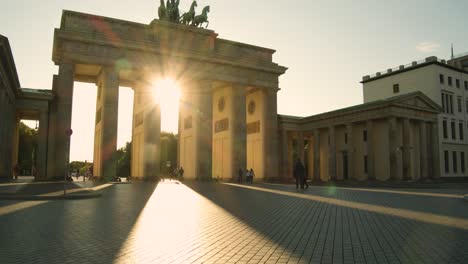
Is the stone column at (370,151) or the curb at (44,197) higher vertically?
the stone column at (370,151)

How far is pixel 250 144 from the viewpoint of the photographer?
50.3 meters

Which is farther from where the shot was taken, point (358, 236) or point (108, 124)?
point (108, 124)

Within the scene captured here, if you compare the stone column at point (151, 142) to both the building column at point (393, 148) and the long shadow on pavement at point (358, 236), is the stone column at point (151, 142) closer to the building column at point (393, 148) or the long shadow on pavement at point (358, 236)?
the building column at point (393, 148)

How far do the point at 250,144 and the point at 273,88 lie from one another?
25.1 feet

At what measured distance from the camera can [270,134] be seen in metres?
47.0

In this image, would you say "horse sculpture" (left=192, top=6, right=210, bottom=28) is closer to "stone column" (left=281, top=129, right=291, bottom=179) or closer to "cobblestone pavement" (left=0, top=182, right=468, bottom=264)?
"stone column" (left=281, top=129, right=291, bottom=179)

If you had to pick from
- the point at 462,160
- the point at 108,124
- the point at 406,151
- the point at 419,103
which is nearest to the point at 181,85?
the point at 108,124

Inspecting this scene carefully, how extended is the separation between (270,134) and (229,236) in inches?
1517

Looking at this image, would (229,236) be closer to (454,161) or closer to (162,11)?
(162,11)

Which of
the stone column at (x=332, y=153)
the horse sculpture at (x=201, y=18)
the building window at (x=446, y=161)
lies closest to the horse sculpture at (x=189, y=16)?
the horse sculpture at (x=201, y=18)

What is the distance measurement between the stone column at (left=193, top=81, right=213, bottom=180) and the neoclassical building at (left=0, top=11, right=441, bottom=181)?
0.35ft

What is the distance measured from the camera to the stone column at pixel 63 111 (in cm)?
3566

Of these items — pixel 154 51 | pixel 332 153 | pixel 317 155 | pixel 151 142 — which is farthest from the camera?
pixel 317 155

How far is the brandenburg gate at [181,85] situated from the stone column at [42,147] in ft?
2.15
